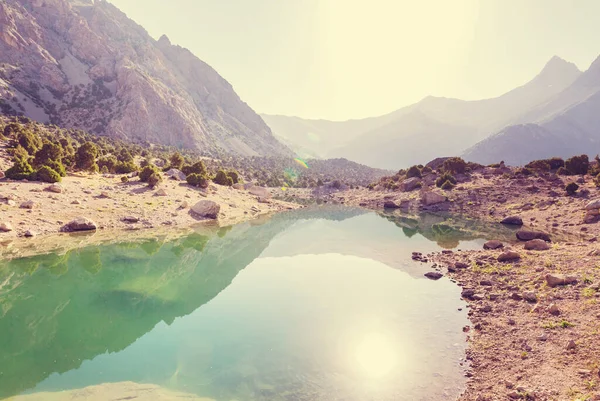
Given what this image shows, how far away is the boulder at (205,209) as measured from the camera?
5150 centimetres

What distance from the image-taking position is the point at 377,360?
14.2m

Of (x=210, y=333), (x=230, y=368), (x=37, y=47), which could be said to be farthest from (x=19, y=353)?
(x=37, y=47)

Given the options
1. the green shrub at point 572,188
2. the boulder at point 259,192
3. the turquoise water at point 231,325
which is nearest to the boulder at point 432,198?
the green shrub at point 572,188

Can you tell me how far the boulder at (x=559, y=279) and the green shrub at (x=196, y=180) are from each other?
56.8 m

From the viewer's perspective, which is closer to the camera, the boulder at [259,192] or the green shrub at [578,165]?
the green shrub at [578,165]

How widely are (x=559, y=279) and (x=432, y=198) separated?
55731 mm

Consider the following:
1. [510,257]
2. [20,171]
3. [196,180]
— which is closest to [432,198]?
[510,257]

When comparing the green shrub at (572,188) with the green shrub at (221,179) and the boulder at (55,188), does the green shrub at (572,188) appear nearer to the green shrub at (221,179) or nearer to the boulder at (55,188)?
the green shrub at (221,179)

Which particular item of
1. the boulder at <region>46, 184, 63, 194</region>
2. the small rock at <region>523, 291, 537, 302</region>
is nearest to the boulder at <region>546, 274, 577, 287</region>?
the small rock at <region>523, 291, 537, 302</region>

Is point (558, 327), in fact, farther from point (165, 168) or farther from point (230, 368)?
point (165, 168)

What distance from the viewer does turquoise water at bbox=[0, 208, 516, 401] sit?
12.6m

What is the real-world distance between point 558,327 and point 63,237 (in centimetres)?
4142

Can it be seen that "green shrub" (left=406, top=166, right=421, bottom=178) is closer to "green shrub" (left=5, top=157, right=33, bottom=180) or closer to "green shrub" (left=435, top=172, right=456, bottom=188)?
"green shrub" (left=435, top=172, right=456, bottom=188)

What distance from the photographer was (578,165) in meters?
63.8
